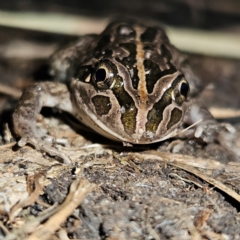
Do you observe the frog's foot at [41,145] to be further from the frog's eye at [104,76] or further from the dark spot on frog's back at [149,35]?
the dark spot on frog's back at [149,35]

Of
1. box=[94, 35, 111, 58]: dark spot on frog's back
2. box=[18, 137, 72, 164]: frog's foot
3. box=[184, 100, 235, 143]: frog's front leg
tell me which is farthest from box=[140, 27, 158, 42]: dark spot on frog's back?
box=[18, 137, 72, 164]: frog's foot

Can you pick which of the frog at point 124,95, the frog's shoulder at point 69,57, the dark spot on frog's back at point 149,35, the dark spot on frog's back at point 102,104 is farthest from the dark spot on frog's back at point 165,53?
the dark spot on frog's back at point 102,104

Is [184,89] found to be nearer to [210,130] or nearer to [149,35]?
[210,130]

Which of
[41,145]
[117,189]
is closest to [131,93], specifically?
[117,189]

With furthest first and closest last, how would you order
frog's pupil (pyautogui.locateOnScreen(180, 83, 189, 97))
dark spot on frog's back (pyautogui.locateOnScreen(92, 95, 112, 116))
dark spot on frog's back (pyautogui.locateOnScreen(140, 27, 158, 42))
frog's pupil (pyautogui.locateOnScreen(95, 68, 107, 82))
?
dark spot on frog's back (pyautogui.locateOnScreen(140, 27, 158, 42)), frog's pupil (pyautogui.locateOnScreen(180, 83, 189, 97)), frog's pupil (pyautogui.locateOnScreen(95, 68, 107, 82)), dark spot on frog's back (pyautogui.locateOnScreen(92, 95, 112, 116))

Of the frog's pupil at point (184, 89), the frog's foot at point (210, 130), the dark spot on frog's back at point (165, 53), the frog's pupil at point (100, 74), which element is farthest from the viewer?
the dark spot on frog's back at point (165, 53)

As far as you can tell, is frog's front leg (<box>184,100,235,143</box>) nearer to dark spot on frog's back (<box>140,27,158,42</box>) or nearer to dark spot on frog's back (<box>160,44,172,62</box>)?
dark spot on frog's back (<box>160,44,172,62</box>)

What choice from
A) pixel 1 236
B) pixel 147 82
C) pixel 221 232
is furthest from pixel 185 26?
pixel 1 236
